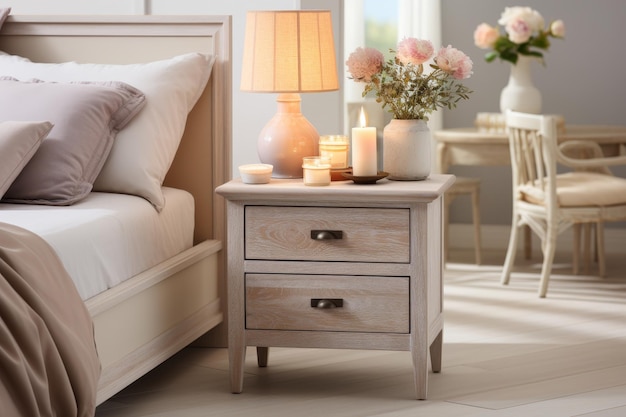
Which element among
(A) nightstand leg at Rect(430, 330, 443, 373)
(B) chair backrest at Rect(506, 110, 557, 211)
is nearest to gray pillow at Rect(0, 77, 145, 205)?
(A) nightstand leg at Rect(430, 330, 443, 373)

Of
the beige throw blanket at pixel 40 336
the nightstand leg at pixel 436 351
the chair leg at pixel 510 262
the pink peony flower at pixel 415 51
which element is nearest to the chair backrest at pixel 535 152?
the chair leg at pixel 510 262

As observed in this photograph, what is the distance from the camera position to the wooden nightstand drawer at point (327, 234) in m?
2.77

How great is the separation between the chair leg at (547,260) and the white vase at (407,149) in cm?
150

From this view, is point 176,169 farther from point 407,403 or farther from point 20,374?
point 20,374

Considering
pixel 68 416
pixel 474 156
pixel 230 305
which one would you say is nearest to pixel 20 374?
pixel 68 416

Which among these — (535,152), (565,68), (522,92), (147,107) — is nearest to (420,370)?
(147,107)

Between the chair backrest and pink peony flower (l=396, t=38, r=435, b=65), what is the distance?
1478 millimetres

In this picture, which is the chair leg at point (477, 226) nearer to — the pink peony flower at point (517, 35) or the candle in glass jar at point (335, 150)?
the pink peony flower at point (517, 35)

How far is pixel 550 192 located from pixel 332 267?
1726 mm

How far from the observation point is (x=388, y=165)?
2965 millimetres

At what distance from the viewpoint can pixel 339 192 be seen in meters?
2.76

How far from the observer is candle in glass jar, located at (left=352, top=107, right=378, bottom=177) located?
2.89m

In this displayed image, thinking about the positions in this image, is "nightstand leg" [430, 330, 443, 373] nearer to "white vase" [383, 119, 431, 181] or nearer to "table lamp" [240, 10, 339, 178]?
"white vase" [383, 119, 431, 181]

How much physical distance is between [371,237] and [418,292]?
184mm
